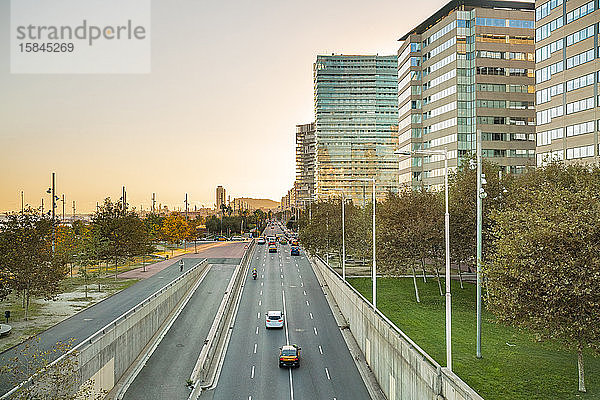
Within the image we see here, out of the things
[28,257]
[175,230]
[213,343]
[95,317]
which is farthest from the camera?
[175,230]

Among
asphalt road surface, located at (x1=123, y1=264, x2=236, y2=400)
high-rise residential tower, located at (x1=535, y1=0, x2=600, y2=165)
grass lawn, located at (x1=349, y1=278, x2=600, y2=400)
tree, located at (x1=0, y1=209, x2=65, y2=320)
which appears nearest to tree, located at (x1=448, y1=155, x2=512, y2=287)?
grass lawn, located at (x1=349, y1=278, x2=600, y2=400)

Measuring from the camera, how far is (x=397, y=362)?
2523 cm

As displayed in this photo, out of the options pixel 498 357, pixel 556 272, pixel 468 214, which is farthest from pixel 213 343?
pixel 556 272

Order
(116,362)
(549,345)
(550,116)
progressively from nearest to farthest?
1. (549,345)
2. (116,362)
3. (550,116)

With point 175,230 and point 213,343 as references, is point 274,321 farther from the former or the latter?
point 175,230

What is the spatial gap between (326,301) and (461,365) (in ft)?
99.6

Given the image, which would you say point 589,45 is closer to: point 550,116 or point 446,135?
point 550,116

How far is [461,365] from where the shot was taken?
2428 centimetres

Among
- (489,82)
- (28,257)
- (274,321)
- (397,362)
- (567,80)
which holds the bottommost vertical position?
(274,321)

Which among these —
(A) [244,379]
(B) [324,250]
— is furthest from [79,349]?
(B) [324,250]

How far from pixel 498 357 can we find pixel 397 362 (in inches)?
206

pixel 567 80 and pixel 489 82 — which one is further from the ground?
pixel 489 82

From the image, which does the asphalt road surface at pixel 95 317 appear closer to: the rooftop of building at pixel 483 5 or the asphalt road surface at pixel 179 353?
the asphalt road surface at pixel 179 353

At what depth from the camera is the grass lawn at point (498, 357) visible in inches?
823
